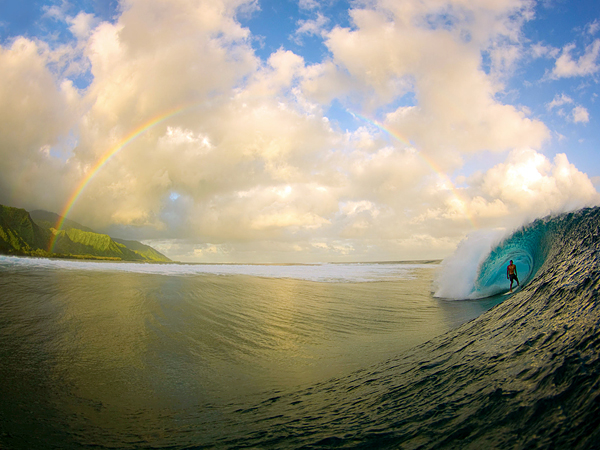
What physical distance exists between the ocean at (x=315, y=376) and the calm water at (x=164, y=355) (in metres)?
0.03

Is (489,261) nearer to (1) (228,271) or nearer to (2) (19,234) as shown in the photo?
(1) (228,271)

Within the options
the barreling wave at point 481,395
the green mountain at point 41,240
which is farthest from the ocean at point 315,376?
the green mountain at point 41,240

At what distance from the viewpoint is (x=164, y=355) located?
609 centimetres

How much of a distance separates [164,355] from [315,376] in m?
3.28

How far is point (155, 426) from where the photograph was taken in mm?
3453

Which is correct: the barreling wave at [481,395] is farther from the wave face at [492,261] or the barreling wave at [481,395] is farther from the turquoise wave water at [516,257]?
the wave face at [492,261]

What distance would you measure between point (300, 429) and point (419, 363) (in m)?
2.51

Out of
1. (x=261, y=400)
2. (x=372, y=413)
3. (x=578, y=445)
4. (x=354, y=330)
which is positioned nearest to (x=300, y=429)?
(x=372, y=413)

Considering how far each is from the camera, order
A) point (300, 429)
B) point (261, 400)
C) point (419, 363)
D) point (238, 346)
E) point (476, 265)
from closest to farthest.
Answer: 1. point (300, 429)
2. point (261, 400)
3. point (419, 363)
4. point (238, 346)
5. point (476, 265)

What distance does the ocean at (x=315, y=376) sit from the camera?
257 cm

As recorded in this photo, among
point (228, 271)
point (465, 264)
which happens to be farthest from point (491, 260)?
point (228, 271)

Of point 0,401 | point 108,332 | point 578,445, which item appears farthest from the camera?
point 108,332

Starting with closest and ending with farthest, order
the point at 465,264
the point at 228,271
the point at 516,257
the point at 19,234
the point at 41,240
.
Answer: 1. the point at 516,257
2. the point at 465,264
3. the point at 228,271
4. the point at 19,234
5. the point at 41,240

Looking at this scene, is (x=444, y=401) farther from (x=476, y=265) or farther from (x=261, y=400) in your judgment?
(x=476, y=265)
